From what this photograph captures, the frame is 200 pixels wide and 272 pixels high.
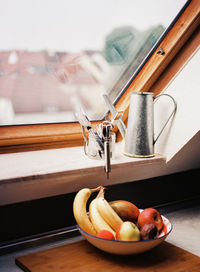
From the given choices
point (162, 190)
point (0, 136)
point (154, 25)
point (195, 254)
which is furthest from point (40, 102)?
point (195, 254)

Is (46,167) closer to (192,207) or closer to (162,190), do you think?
(162,190)

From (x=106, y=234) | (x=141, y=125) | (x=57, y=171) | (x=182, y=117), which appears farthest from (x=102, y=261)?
(x=182, y=117)

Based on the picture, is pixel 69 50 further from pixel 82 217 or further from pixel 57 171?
pixel 82 217

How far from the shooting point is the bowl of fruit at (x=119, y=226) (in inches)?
43.3

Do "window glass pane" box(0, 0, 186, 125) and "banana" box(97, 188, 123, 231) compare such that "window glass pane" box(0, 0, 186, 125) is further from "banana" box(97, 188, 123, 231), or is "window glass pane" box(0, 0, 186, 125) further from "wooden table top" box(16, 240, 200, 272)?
"wooden table top" box(16, 240, 200, 272)

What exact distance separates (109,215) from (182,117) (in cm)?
56

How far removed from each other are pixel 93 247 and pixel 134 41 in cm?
99

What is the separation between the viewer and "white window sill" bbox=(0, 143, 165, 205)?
3.92 ft

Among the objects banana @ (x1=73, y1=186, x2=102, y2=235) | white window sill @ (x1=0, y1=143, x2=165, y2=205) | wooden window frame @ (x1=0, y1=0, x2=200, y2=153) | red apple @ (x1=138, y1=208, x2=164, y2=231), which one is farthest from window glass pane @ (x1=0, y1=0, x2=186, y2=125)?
red apple @ (x1=138, y1=208, x2=164, y2=231)

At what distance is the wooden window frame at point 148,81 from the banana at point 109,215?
47cm

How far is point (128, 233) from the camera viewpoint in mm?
1093

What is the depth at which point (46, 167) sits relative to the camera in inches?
49.9

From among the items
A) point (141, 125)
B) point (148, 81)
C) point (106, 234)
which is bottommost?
point (106, 234)

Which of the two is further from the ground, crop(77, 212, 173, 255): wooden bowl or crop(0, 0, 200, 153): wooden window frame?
crop(0, 0, 200, 153): wooden window frame
